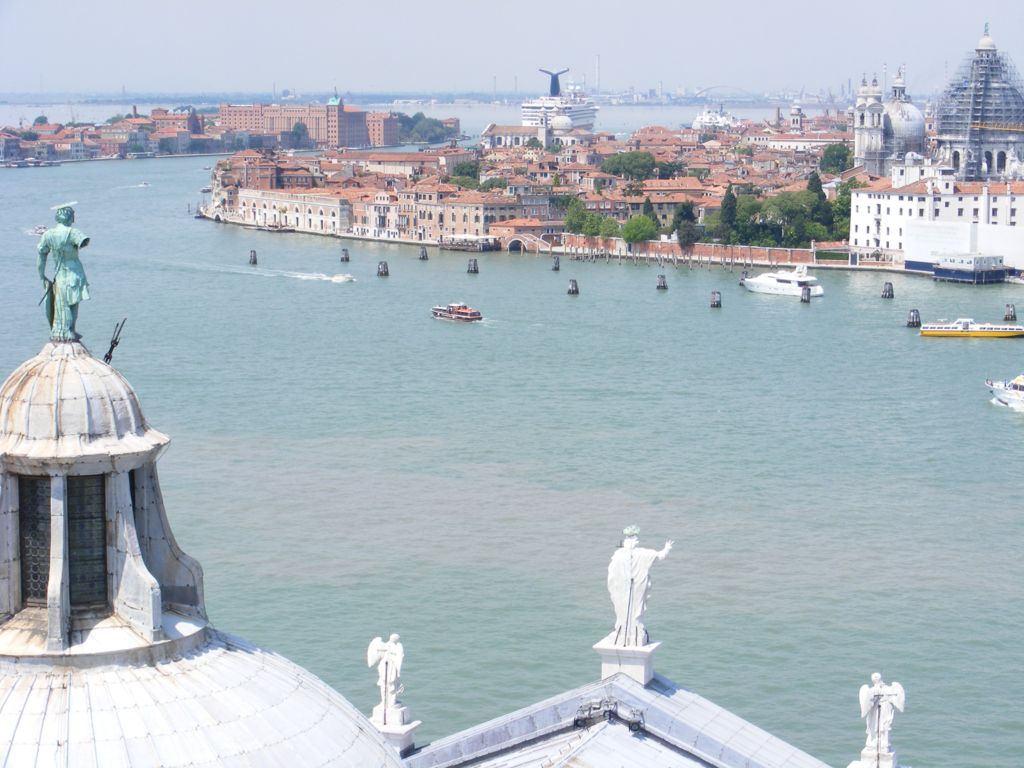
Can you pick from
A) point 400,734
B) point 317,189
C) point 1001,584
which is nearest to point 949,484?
point 1001,584

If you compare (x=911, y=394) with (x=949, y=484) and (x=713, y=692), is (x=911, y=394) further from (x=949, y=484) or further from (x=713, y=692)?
(x=713, y=692)

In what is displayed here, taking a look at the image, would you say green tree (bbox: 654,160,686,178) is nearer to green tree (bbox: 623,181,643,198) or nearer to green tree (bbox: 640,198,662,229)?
green tree (bbox: 623,181,643,198)

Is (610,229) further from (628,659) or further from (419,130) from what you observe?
(419,130)

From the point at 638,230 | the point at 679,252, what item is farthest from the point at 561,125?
the point at 679,252

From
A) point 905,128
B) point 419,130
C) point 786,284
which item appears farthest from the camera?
point 419,130

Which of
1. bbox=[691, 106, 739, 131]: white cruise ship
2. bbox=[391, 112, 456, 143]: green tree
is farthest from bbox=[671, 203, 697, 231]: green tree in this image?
bbox=[391, 112, 456, 143]: green tree
